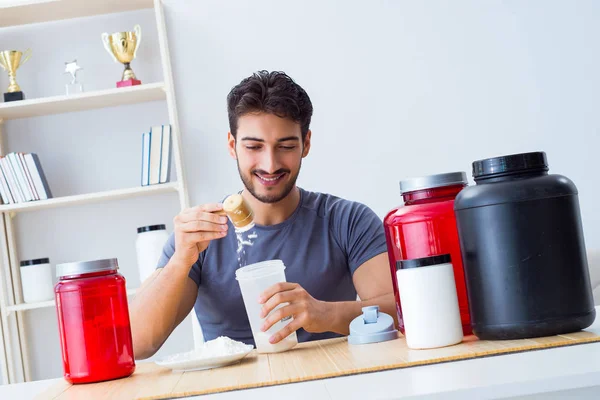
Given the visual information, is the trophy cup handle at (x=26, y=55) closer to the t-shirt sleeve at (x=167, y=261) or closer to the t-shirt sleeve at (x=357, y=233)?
the t-shirt sleeve at (x=167, y=261)

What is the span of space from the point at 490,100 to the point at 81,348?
256 cm

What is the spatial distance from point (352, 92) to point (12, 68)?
147 centimetres

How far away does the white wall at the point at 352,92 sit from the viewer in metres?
3.27

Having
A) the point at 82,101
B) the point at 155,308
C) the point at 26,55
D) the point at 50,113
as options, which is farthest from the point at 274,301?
the point at 26,55

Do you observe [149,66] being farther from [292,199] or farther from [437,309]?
[437,309]

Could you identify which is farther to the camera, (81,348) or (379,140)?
(379,140)

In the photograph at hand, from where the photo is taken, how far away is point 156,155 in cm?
→ 309

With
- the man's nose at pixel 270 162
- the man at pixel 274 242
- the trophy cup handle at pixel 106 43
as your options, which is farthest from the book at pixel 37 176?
the man's nose at pixel 270 162

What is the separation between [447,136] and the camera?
129 inches

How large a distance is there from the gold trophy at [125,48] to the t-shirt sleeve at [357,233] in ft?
4.77

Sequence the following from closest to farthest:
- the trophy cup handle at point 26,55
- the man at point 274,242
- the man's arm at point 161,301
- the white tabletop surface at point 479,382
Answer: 1. the white tabletop surface at point 479,382
2. the man's arm at point 161,301
3. the man at point 274,242
4. the trophy cup handle at point 26,55

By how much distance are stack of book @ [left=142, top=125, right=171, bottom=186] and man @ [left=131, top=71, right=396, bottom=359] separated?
3.41 feet

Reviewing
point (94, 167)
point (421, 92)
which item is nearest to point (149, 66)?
point (94, 167)

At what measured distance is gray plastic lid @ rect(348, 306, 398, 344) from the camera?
4.08 ft
